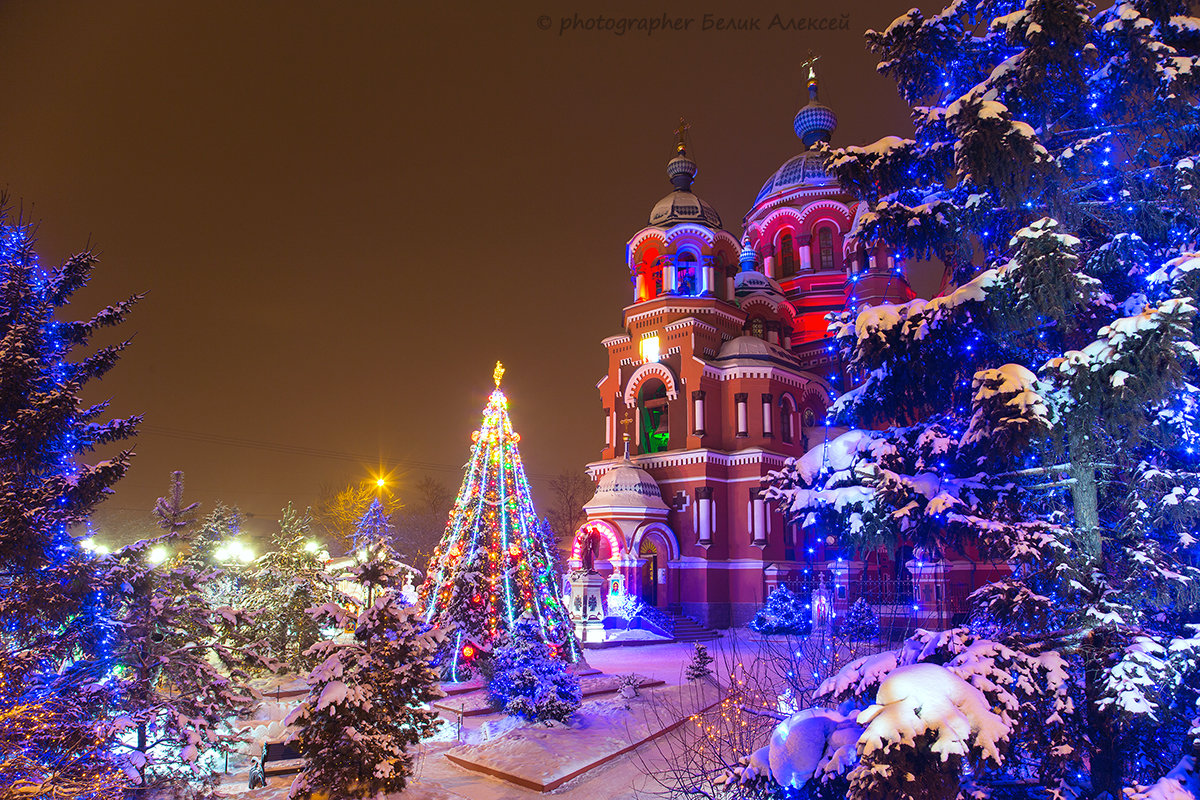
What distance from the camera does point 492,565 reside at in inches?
520

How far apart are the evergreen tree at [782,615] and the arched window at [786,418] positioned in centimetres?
700

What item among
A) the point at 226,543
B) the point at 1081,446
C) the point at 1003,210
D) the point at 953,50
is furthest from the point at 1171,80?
the point at 226,543

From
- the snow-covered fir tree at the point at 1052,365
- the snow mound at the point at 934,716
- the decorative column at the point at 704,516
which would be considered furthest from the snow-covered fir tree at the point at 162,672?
the decorative column at the point at 704,516

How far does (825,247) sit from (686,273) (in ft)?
26.6

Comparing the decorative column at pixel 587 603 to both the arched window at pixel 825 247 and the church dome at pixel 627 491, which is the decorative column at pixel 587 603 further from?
the arched window at pixel 825 247

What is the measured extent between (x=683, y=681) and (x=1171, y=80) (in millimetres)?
12473

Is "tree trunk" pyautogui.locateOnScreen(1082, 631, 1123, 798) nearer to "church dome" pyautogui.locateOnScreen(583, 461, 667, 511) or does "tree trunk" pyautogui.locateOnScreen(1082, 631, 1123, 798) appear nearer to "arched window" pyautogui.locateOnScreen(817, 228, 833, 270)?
"church dome" pyautogui.locateOnScreen(583, 461, 667, 511)

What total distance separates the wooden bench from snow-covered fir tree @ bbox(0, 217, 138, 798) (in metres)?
1.86

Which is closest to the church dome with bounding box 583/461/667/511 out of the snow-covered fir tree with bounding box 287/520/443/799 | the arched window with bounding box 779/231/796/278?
the arched window with bounding box 779/231/796/278

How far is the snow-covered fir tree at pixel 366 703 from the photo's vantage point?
720 centimetres

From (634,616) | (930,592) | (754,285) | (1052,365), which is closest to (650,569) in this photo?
(634,616)

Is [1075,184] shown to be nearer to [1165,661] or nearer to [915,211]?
[915,211]

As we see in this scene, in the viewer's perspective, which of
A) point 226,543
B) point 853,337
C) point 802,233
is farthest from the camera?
point 802,233

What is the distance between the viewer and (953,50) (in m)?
7.17
